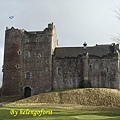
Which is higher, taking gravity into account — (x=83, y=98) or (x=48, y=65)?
(x=48, y=65)

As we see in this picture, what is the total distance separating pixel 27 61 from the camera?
5472 centimetres

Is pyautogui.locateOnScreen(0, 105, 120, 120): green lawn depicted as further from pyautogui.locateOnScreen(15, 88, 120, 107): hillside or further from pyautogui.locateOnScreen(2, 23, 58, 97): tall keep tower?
pyautogui.locateOnScreen(2, 23, 58, 97): tall keep tower

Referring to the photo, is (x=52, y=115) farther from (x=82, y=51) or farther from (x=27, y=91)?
(x=82, y=51)

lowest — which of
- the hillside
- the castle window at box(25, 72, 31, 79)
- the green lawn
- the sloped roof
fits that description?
the green lawn

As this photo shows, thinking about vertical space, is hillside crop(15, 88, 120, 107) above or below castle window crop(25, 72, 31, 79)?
below

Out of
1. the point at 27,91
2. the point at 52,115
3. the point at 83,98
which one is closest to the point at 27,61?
the point at 27,91

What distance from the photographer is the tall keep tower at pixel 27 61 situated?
5328cm

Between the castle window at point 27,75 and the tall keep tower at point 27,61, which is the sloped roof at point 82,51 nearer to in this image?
the tall keep tower at point 27,61

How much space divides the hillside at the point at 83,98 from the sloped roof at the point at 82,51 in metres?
11.5

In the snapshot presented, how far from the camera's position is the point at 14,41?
5547cm

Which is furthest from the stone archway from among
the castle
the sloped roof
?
the sloped roof

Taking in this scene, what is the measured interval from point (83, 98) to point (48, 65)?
13.4 m

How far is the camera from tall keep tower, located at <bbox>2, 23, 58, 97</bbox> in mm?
53281

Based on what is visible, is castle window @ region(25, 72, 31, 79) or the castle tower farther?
castle window @ region(25, 72, 31, 79)
